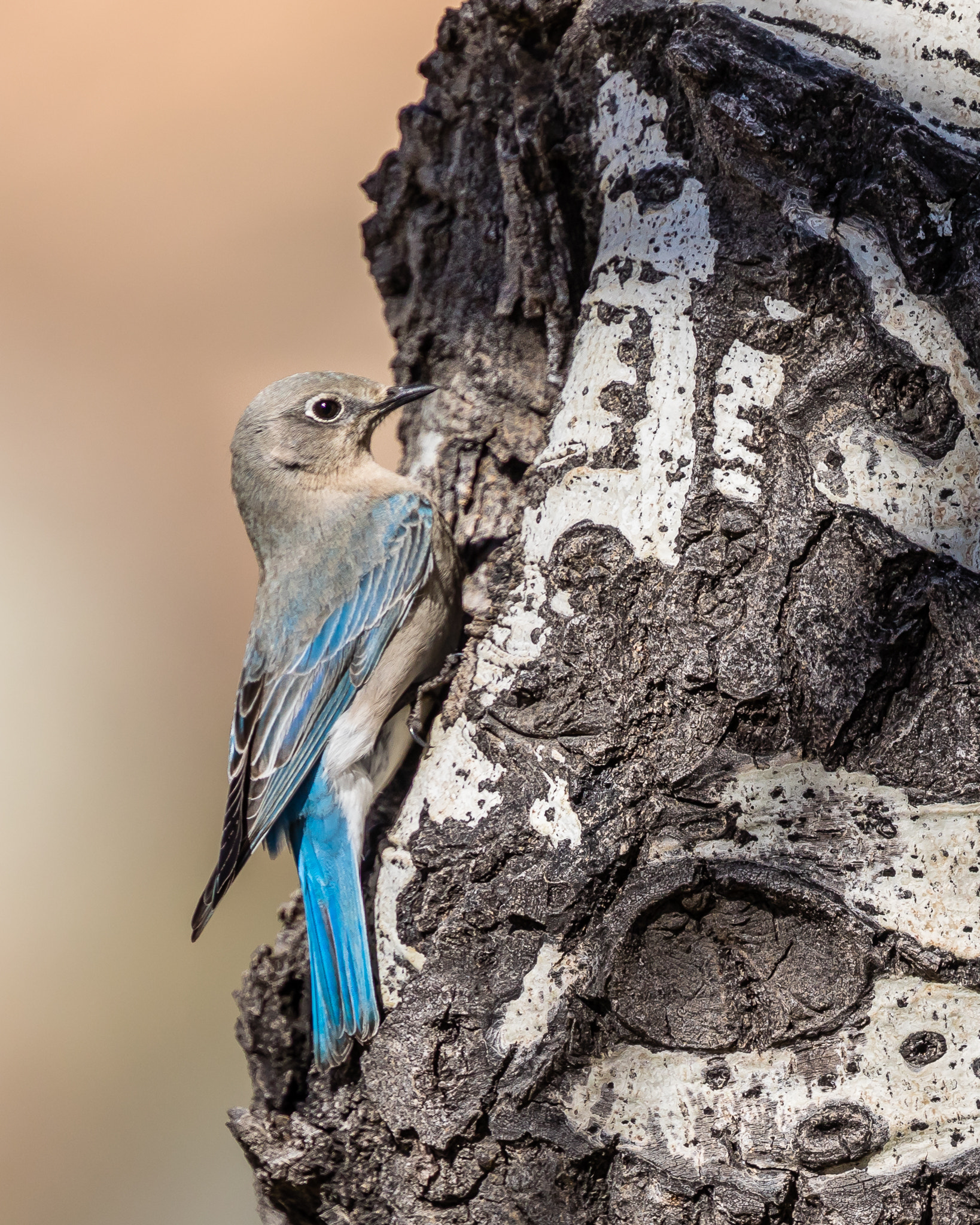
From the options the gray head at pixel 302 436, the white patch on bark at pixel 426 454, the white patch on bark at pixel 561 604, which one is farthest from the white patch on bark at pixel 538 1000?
the gray head at pixel 302 436

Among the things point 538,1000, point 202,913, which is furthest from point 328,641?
point 538,1000

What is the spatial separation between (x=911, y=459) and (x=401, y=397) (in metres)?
1.39

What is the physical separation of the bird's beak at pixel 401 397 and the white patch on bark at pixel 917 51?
3.85 feet

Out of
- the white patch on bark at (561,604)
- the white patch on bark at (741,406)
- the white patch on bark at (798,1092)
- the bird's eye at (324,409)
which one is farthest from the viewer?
the bird's eye at (324,409)

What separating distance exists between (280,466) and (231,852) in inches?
44.1

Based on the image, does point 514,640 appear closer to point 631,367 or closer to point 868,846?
point 631,367

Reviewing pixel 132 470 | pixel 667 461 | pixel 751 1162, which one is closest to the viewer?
pixel 751 1162

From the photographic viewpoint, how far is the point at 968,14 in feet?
6.12

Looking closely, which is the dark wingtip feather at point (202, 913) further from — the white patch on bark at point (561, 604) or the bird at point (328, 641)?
the white patch on bark at point (561, 604)

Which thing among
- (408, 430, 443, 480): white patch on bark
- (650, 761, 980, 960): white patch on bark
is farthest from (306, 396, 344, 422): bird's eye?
(650, 761, 980, 960): white patch on bark

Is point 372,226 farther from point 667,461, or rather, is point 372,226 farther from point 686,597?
point 686,597

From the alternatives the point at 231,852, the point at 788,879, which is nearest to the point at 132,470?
the point at 231,852

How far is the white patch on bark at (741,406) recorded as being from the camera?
6.31 feet

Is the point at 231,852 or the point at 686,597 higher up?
the point at 686,597
